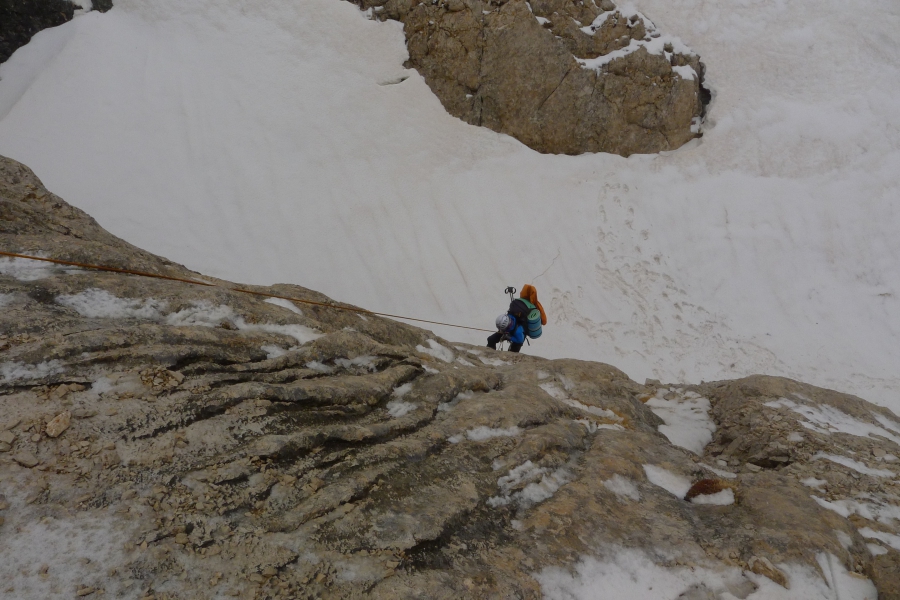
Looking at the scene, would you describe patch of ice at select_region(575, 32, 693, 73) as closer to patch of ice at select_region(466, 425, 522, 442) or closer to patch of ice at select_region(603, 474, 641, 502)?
patch of ice at select_region(466, 425, 522, 442)

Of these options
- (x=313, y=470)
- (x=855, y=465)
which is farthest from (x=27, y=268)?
(x=855, y=465)

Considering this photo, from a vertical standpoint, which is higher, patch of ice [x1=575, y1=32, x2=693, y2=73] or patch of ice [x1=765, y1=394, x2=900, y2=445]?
patch of ice [x1=575, y1=32, x2=693, y2=73]

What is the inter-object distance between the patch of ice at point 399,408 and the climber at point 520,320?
377 cm

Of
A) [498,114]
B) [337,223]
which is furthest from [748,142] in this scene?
[337,223]

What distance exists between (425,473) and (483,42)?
11914 mm

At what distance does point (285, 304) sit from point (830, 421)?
18.6 ft

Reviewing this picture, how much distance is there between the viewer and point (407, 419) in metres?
3.75

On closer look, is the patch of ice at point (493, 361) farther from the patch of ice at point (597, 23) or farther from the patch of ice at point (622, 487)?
the patch of ice at point (597, 23)

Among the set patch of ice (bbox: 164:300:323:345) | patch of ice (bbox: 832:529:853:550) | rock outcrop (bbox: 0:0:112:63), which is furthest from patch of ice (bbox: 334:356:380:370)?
rock outcrop (bbox: 0:0:112:63)

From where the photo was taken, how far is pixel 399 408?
3953 mm

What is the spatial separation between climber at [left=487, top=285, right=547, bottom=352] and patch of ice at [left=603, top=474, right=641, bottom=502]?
398 cm

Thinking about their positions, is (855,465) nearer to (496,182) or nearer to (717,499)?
(717,499)

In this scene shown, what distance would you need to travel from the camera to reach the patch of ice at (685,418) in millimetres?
5605

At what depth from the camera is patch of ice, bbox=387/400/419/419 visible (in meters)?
3.87
